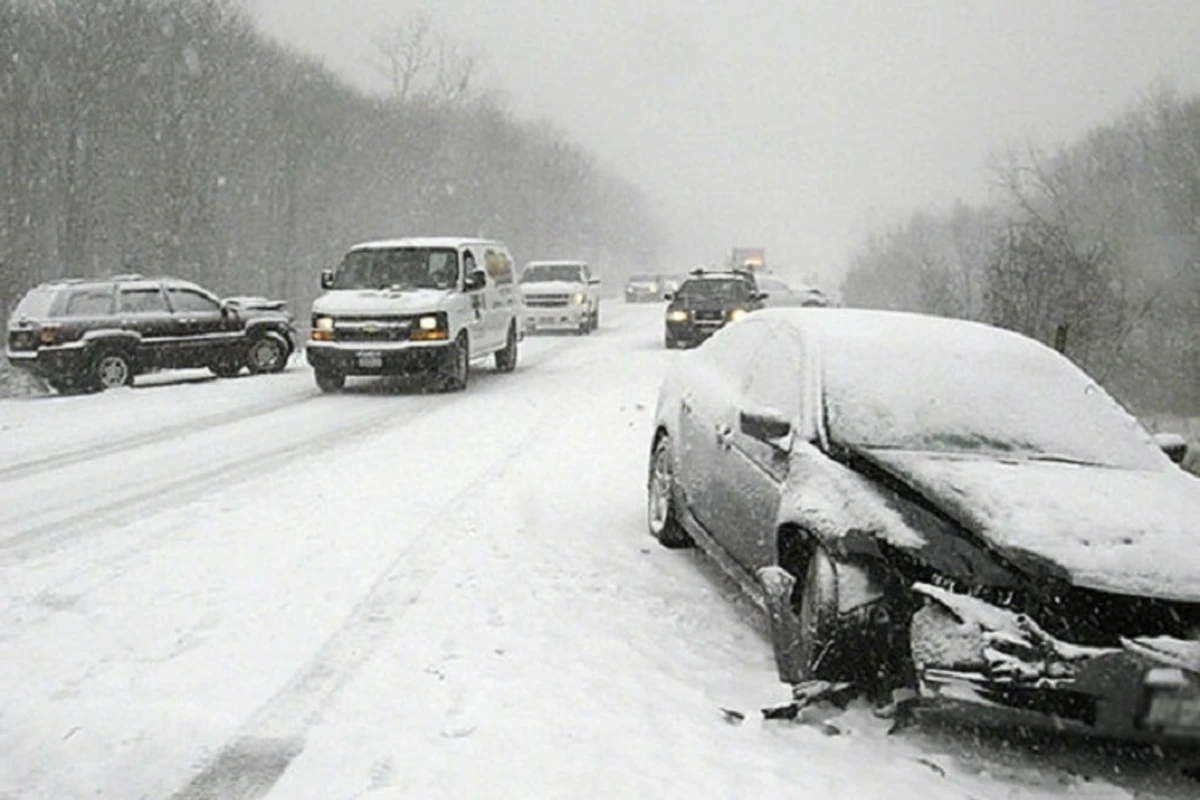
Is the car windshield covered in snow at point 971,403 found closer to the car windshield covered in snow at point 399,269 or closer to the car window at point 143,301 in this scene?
the car windshield covered in snow at point 399,269

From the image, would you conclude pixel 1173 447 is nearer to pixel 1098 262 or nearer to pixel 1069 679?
pixel 1069 679

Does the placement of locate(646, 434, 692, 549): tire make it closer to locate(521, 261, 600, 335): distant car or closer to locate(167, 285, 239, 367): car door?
locate(167, 285, 239, 367): car door

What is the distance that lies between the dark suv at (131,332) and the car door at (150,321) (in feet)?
0.05

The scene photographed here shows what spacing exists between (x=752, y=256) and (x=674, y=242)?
449 ft

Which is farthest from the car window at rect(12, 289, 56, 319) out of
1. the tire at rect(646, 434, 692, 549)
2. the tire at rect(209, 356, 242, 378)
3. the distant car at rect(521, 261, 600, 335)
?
the distant car at rect(521, 261, 600, 335)

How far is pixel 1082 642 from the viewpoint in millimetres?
3770

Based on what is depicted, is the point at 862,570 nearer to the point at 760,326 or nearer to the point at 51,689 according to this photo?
the point at 760,326

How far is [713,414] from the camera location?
6410 mm

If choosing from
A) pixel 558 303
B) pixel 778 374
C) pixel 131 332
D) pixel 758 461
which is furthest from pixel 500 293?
pixel 758 461

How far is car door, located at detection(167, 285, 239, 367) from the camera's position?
1761 cm

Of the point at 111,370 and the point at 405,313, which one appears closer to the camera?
the point at 405,313

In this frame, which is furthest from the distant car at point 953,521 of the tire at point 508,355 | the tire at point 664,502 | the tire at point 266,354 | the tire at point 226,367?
the tire at point 266,354

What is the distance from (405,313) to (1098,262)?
12.7 metres

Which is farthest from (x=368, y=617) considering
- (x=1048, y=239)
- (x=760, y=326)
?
(x=1048, y=239)
